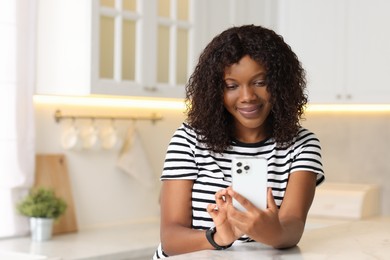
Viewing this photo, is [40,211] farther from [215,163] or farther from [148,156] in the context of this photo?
[215,163]

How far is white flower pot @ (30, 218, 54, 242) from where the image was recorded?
3.04 m

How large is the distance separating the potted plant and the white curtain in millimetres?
58

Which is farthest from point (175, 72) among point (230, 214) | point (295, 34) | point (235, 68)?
point (230, 214)

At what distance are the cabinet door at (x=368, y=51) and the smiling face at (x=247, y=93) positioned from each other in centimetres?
206

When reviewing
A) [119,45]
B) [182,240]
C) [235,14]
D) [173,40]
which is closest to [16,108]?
[119,45]

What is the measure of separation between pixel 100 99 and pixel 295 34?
1128 mm

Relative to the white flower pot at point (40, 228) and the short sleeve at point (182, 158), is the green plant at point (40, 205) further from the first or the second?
the short sleeve at point (182, 158)

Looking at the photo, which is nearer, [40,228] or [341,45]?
[40,228]

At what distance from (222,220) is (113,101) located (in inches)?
87.3

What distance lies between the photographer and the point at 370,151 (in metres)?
3.95

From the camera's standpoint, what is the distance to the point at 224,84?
5.53ft

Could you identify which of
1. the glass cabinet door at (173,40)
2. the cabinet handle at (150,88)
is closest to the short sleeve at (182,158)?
the cabinet handle at (150,88)

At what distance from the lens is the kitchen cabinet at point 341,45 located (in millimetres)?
3607

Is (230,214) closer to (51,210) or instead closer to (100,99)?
(51,210)
